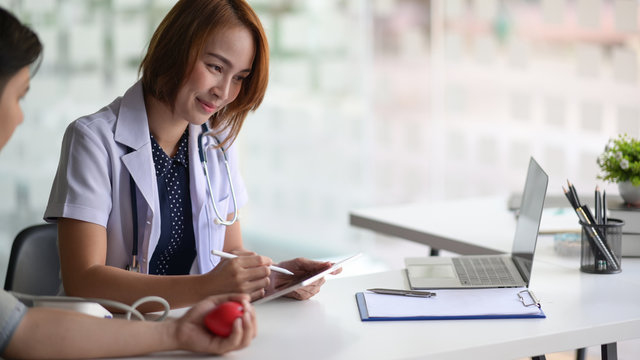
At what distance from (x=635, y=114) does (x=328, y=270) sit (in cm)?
289

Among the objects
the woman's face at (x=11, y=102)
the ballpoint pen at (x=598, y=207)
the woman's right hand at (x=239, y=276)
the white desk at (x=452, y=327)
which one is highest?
the woman's face at (x=11, y=102)

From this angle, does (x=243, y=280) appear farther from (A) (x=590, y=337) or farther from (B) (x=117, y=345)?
(A) (x=590, y=337)

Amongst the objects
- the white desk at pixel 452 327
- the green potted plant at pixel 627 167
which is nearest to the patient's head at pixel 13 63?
the white desk at pixel 452 327

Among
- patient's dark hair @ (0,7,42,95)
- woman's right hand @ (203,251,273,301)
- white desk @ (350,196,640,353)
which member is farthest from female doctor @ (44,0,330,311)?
white desk @ (350,196,640,353)

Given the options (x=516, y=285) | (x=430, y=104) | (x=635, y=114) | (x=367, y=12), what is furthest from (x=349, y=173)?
(x=516, y=285)

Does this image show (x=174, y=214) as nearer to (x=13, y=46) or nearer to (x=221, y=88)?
(x=221, y=88)

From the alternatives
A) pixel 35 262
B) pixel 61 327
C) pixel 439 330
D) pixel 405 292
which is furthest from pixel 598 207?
pixel 35 262

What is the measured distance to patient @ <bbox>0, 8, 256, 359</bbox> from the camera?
1.13 meters

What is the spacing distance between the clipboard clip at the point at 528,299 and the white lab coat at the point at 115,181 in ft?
2.49

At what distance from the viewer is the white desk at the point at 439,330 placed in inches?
48.4

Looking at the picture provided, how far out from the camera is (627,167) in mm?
1964

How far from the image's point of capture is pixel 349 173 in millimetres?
4758

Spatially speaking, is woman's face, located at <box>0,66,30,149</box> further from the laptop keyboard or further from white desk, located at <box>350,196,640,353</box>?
white desk, located at <box>350,196,640,353</box>

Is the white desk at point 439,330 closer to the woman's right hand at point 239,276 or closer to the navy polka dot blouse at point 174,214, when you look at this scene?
the woman's right hand at point 239,276
